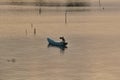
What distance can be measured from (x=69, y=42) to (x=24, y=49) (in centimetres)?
1011

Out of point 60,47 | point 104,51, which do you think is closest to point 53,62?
point 104,51

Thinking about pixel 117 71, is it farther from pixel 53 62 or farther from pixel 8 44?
pixel 8 44

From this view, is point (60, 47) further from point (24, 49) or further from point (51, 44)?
point (24, 49)

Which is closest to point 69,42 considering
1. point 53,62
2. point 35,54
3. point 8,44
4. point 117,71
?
point 8,44

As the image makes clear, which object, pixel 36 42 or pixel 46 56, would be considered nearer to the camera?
pixel 46 56

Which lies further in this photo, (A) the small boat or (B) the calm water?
(A) the small boat

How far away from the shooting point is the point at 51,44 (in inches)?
2249

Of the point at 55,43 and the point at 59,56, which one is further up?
the point at 59,56

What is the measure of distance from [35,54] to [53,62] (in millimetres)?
5579

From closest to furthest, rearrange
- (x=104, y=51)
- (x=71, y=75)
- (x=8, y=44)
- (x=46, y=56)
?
(x=71, y=75)
(x=46, y=56)
(x=104, y=51)
(x=8, y=44)

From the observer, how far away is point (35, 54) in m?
47.7

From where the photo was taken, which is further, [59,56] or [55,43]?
[55,43]

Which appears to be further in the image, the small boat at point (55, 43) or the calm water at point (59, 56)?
the small boat at point (55, 43)

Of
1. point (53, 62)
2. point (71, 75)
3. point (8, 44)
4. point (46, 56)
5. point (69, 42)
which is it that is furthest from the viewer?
point (69, 42)
